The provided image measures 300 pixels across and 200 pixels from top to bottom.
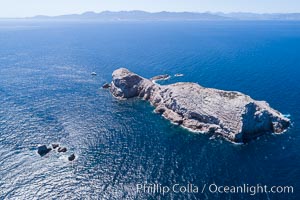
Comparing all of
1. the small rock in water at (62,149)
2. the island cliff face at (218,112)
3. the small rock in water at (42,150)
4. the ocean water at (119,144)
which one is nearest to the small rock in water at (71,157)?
the ocean water at (119,144)

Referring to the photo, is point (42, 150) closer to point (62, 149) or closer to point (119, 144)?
point (62, 149)

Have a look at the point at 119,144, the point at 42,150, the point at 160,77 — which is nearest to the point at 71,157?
the point at 42,150

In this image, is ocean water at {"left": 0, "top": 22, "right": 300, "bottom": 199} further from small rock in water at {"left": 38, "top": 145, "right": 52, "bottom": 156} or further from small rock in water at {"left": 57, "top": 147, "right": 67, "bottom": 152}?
small rock in water at {"left": 57, "top": 147, "right": 67, "bottom": 152}

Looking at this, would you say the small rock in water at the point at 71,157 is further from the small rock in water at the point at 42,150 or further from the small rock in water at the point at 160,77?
the small rock in water at the point at 160,77

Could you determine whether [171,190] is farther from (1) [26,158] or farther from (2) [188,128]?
(1) [26,158]

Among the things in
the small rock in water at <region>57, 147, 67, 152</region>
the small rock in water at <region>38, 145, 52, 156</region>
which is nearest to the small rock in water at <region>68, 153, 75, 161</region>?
the small rock in water at <region>57, 147, 67, 152</region>

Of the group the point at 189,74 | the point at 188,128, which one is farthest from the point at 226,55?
the point at 188,128

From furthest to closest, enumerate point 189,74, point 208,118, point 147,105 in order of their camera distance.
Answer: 1. point 189,74
2. point 147,105
3. point 208,118

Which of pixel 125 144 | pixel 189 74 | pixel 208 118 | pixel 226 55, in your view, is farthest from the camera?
pixel 226 55
